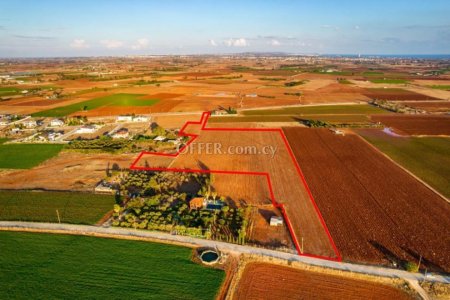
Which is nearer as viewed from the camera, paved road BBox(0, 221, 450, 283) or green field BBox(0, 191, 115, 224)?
paved road BBox(0, 221, 450, 283)

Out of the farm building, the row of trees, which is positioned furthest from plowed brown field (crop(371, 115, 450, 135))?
the row of trees

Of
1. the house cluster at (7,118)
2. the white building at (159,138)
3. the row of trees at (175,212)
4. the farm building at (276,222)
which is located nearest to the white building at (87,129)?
the white building at (159,138)

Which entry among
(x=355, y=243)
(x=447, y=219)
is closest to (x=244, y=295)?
(x=355, y=243)

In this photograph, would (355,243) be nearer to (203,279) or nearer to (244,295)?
(244,295)

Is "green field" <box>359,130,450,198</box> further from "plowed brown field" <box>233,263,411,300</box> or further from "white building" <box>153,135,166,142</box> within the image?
Result: "white building" <box>153,135,166,142</box>

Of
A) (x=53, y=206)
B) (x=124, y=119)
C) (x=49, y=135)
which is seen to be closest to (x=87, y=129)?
(x=49, y=135)

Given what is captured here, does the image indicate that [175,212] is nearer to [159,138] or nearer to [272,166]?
[272,166]

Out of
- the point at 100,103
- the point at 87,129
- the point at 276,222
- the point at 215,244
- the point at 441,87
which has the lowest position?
the point at 215,244
